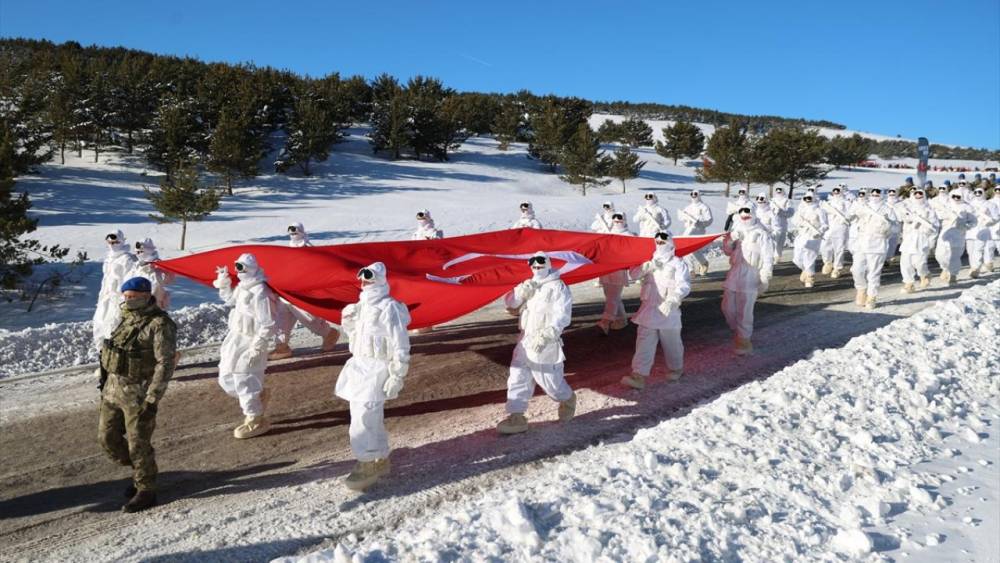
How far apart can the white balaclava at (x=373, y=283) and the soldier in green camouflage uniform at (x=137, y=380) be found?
173 centimetres

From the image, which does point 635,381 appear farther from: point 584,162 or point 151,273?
point 584,162

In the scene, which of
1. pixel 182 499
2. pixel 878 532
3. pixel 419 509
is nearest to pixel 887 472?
pixel 878 532

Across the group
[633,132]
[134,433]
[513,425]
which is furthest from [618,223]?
[633,132]

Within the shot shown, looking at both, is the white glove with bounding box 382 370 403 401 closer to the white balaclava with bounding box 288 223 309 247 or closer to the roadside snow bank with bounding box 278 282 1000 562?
A: the roadside snow bank with bounding box 278 282 1000 562

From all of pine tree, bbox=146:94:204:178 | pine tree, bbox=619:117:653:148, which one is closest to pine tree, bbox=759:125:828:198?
pine tree, bbox=619:117:653:148

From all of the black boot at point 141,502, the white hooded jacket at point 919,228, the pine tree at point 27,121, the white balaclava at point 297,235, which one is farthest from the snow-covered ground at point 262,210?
the white hooded jacket at point 919,228

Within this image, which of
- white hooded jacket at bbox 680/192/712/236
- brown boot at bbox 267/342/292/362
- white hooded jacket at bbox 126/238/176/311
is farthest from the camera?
white hooded jacket at bbox 680/192/712/236

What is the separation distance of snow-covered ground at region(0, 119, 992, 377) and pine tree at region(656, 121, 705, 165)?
45.1 ft

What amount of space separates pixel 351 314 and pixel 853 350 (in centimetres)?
706

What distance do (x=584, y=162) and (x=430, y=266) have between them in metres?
32.8

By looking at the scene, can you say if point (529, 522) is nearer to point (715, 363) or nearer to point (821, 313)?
point (715, 363)

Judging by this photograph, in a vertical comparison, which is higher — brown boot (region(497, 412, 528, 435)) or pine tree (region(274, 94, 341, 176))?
pine tree (region(274, 94, 341, 176))

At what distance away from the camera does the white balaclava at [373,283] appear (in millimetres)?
6594

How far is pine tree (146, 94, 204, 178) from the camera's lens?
1341 inches
